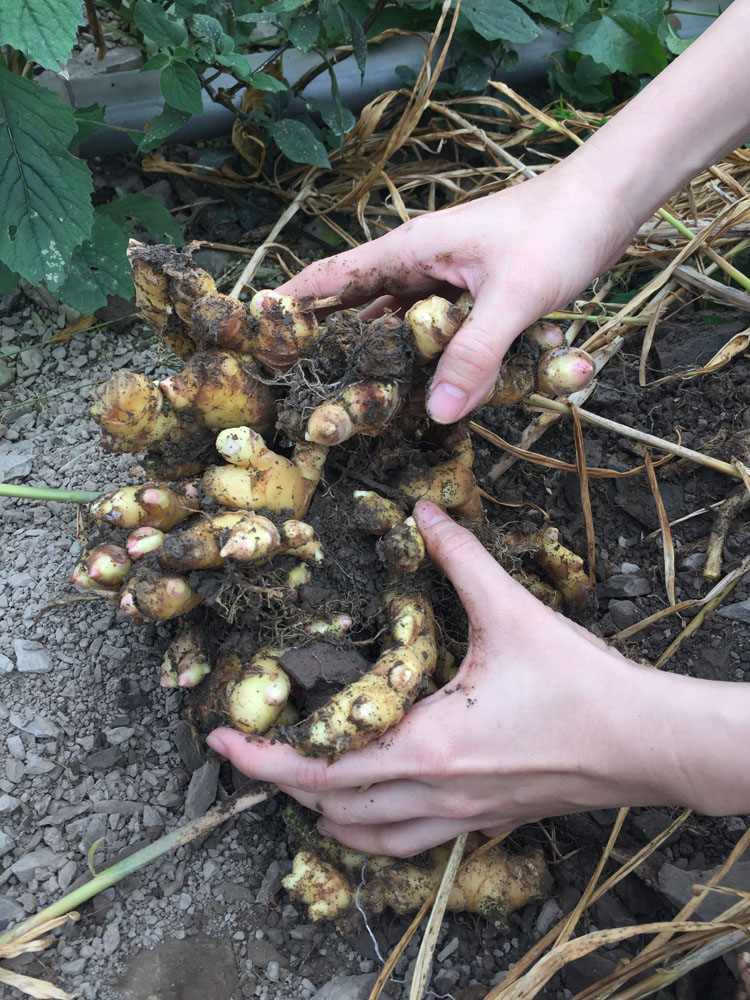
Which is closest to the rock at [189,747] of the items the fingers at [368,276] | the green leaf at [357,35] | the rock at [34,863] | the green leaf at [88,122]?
the rock at [34,863]

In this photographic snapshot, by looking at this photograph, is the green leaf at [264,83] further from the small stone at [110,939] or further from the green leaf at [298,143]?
the small stone at [110,939]

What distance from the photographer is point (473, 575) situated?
3.70 feet

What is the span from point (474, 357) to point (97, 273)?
0.93 m

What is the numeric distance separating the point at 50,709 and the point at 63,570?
27cm

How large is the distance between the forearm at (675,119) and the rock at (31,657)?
3.85 feet

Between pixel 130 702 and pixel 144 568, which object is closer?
pixel 144 568

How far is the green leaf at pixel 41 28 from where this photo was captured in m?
1.24

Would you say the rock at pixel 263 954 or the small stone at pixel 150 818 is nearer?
the rock at pixel 263 954

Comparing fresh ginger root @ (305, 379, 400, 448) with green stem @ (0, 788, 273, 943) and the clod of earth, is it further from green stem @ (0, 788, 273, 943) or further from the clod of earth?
green stem @ (0, 788, 273, 943)

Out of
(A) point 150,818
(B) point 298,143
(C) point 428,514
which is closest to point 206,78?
(B) point 298,143

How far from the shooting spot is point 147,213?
5.80ft

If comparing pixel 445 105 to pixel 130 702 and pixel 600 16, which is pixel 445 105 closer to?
pixel 600 16

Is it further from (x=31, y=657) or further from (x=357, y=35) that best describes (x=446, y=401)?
(x=357, y=35)

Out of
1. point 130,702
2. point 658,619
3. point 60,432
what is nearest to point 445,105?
point 60,432
